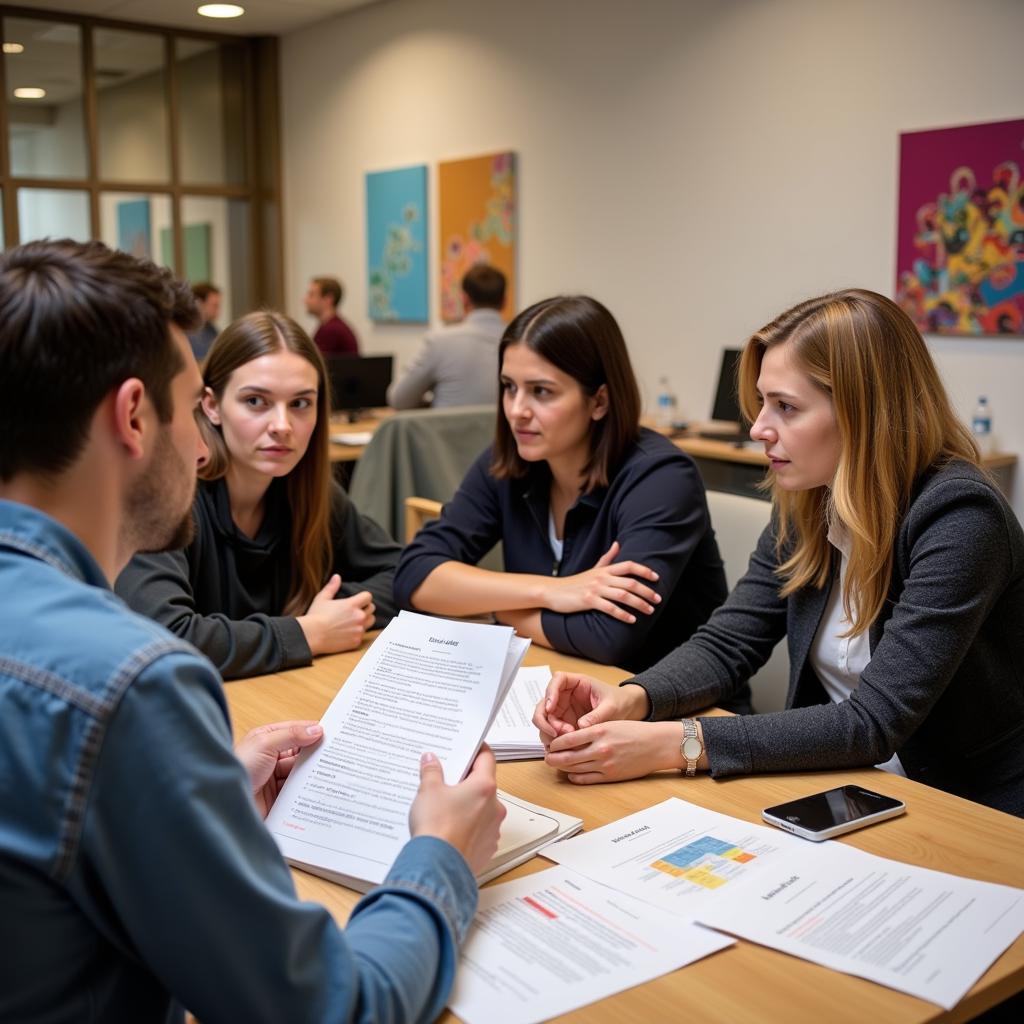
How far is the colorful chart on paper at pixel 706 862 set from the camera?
1.21 meters

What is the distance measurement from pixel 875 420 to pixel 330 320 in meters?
6.47

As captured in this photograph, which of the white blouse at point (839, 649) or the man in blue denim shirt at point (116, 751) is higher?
the man in blue denim shirt at point (116, 751)

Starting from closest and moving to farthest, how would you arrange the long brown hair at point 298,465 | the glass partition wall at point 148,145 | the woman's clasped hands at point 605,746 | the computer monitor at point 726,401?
the woman's clasped hands at point 605,746 → the long brown hair at point 298,465 → the computer monitor at point 726,401 → the glass partition wall at point 148,145

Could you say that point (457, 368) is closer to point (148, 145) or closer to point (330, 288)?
point (330, 288)

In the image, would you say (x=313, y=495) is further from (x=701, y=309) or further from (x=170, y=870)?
(x=701, y=309)

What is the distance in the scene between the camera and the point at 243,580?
7.47 ft

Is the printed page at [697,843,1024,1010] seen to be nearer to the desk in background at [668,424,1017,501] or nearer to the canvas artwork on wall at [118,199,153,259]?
the desk in background at [668,424,1017,501]

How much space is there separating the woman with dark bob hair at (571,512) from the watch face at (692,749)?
0.56 meters

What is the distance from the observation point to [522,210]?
6.70 metres

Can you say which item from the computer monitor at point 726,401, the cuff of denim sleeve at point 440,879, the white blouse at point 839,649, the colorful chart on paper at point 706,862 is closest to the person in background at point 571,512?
the white blouse at point 839,649

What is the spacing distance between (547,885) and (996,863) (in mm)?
500

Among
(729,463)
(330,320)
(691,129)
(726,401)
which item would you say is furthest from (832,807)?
(330,320)

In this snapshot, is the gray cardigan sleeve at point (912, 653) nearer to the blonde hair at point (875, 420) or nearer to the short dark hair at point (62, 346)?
the blonde hair at point (875, 420)

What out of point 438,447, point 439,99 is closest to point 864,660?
point 438,447
